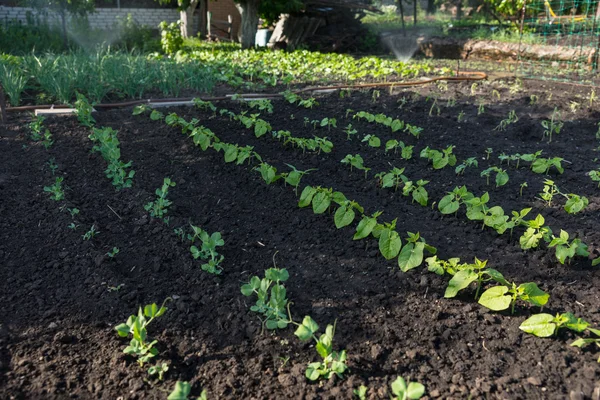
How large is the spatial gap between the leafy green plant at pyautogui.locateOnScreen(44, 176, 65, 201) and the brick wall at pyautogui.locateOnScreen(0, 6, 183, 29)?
1222cm

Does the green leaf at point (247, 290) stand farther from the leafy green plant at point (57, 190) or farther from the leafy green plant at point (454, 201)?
the leafy green plant at point (57, 190)

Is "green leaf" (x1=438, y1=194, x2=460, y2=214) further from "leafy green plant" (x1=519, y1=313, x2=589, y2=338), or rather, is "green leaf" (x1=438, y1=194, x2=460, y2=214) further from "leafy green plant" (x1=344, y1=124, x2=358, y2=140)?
"leafy green plant" (x1=344, y1=124, x2=358, y2=140)

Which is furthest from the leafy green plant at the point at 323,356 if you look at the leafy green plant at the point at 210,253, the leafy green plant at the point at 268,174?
the leafy green plant at the point at 268,174

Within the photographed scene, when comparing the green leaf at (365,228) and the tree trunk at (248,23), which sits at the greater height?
the tree trunk at (248,23)

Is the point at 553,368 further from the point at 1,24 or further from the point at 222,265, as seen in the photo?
the point at 1,24

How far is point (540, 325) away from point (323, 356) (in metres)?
0.90

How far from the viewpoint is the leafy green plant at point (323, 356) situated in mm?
1923

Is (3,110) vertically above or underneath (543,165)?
above

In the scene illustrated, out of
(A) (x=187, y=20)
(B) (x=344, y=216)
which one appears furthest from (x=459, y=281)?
(A) (x=187, y=20)

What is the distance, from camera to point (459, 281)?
2.40 metres

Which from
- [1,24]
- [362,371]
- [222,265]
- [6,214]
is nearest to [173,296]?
[222,265]

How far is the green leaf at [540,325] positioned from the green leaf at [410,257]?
520mm

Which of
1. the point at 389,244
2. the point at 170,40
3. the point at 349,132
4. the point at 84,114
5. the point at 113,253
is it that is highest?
the point at 170,40

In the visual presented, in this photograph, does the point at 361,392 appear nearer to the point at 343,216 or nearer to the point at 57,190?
the point at 343,216
